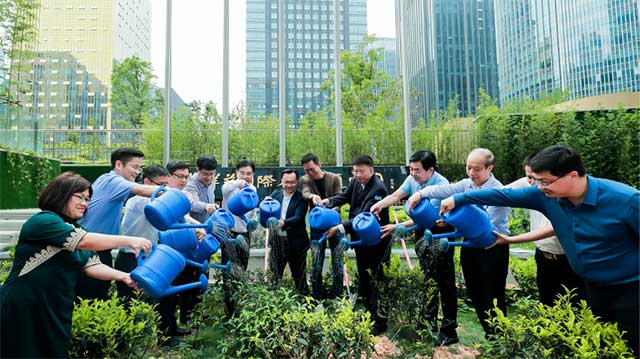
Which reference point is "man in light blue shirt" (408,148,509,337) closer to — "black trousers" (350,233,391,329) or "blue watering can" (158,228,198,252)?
"black trousers" (350,233,391,329)

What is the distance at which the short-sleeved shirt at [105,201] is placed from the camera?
7.97 feet

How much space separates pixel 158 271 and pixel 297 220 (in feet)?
5.30

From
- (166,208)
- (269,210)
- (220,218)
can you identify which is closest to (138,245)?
(166,208)

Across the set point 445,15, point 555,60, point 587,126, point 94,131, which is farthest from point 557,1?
point 94,131

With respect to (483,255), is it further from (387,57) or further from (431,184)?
(387,57)

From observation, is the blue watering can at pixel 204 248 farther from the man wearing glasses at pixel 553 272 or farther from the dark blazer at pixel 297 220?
the man wearing glasses at pixel 553 272

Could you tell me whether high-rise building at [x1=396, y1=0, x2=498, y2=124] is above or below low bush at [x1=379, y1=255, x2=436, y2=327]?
above

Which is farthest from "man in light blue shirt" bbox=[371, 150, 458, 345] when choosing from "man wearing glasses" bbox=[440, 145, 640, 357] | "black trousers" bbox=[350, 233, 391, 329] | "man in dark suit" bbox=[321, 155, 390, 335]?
"man wearing glasses" bbox=[440, 145, 640, 357]

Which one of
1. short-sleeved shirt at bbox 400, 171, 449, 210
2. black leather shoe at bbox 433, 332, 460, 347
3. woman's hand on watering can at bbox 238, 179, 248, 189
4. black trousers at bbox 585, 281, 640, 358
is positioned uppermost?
woman's hand on watering can at bbox 238, 179, 248, 189

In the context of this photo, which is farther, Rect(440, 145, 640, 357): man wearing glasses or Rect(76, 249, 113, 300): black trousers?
Rect(76, 249, 113, 300): black trousers

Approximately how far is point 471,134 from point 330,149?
10.8 ft

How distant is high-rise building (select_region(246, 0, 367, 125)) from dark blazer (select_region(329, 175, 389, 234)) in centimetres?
525

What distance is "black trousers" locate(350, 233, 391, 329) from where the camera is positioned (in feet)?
9.32

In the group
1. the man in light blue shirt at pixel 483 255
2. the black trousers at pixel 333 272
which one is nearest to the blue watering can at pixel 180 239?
the black trousers at pixel 333 272
